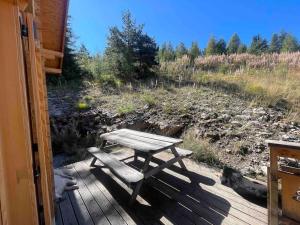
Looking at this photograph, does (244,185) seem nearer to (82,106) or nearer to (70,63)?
(82,106)

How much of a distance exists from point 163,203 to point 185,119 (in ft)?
9.72

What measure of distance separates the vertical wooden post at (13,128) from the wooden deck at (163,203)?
0.88 m

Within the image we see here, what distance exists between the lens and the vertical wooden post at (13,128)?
105cm

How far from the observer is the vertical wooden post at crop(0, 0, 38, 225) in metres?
1.05

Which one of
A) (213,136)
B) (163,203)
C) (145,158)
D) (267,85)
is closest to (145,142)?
(145,158)

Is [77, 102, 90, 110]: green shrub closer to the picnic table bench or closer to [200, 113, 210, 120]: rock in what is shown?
the picnic table bench

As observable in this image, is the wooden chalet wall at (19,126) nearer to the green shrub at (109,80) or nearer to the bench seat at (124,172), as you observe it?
the bench seat at (124,172)

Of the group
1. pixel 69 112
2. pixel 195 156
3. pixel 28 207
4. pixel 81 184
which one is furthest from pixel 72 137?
pixel 28 207

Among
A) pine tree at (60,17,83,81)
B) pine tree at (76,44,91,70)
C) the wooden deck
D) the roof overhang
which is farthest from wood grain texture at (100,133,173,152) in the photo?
pine tree at (76,44,91,70)

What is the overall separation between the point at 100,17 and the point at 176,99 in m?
6.60

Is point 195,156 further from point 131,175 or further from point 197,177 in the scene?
point 131,175

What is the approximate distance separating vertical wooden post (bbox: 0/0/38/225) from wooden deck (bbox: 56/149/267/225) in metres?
0.88

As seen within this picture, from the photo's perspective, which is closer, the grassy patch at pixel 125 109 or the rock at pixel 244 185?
the rock at pixel 244 185

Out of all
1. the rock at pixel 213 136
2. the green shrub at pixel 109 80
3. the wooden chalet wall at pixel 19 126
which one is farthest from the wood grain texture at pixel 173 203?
the green shrub at pixel 109 80
